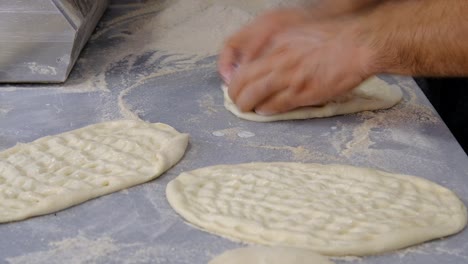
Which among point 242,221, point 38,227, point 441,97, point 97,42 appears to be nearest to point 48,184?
point 38,227

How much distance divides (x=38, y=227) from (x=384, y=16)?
3.33 feet

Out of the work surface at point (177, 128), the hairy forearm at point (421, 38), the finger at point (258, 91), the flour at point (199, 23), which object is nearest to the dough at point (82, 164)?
the work surface at point (177, 128)

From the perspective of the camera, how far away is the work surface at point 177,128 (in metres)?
1.30

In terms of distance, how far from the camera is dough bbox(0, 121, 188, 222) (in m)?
1.42

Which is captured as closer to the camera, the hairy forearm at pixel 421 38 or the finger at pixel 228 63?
the hairy forearm at pixel 421 38

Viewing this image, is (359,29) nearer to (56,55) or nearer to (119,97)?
(119,97)

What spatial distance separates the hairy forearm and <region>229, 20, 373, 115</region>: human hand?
43 millimetres

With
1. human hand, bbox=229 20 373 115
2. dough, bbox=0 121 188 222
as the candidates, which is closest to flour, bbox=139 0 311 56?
human hand, bbox=229 20 373 115

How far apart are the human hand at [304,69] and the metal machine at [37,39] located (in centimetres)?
56

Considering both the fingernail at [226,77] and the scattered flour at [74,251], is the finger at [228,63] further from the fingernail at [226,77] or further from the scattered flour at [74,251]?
the scattered flour at [74,251]

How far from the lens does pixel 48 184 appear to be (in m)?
1.47

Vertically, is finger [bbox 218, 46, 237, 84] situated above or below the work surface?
above

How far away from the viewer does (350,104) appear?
1.88 meters

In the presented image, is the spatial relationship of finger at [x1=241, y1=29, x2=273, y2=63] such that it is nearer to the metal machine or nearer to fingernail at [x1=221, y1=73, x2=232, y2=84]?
fingernail at [x1=221, y1=73, x2=232, y2=84]
